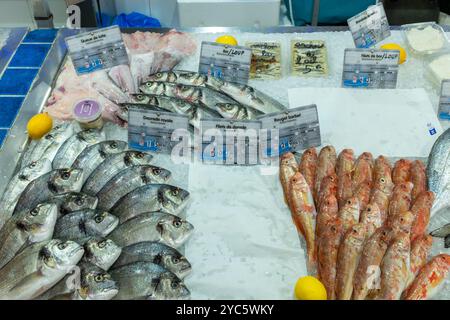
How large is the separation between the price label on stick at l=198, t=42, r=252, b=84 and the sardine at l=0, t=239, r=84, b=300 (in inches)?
51.4

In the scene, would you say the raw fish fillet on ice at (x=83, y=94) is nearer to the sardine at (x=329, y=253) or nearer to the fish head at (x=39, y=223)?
the fish head at (x=39, y=223)

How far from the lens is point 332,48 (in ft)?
10.2

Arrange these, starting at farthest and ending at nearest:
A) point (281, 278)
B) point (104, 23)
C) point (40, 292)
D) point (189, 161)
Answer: point (104, 23) → point (189, 161) → point (281, 278) → point (40, 292)

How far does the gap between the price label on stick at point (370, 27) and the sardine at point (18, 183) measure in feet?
5.77

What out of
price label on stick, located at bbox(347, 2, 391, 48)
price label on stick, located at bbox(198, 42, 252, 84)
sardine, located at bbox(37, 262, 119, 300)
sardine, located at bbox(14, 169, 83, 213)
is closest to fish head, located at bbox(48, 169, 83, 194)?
sardine, located at bbox(14, 169, 83, 213)

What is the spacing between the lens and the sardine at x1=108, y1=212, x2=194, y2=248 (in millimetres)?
1972

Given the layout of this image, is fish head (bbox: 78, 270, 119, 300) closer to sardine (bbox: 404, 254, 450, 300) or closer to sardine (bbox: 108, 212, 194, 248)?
sardine (bbox: 108, 212, 194, 248)

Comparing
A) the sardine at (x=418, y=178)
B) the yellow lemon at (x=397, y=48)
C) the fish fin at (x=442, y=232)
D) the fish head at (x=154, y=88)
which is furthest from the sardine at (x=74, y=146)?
the yellow lemon at (x=397, y=48)

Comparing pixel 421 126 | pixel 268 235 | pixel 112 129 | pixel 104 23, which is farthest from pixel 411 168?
pixel 104 23

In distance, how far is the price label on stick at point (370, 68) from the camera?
268 cm

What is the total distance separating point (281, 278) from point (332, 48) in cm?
163

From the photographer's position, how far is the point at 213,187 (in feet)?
7.64

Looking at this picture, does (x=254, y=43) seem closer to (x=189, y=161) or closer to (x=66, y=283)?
(x=189, y=161)

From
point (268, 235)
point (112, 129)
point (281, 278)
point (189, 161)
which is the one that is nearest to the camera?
point (281, 278)
